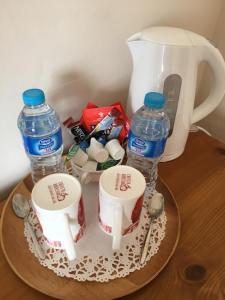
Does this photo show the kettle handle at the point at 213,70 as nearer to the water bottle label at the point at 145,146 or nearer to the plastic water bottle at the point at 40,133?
the water bottle label at the point at 145,146

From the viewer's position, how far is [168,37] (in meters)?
0.64

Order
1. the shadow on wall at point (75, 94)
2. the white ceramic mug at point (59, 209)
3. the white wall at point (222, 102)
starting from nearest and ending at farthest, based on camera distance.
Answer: the white ceramic mug at point (59, 209) < the shadow on wall at point (75, 94) < the white wall at point (222, 102)

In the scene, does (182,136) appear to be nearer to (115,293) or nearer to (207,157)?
(207,157)

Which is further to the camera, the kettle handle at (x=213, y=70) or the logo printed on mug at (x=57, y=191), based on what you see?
the kettle handle at (x=213, y=70)

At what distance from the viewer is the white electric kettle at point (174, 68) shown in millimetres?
626

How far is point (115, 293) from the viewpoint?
1.64 feet

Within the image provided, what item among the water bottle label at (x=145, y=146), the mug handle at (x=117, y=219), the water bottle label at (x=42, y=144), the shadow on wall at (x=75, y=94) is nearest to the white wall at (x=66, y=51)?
the shadow on wall at (x=75, y=94)

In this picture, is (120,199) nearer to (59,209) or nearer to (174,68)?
(59,209)

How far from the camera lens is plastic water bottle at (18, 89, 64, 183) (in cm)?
54

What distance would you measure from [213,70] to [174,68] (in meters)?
0.11

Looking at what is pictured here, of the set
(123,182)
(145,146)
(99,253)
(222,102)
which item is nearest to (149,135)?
(145,146)

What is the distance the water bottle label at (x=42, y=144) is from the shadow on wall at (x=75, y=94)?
140mm

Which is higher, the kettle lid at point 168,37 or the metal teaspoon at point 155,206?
the kettle lid at point 168,37

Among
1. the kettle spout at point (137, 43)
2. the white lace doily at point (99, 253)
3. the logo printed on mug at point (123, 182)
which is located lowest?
the white lace doily at point (99, 253)
